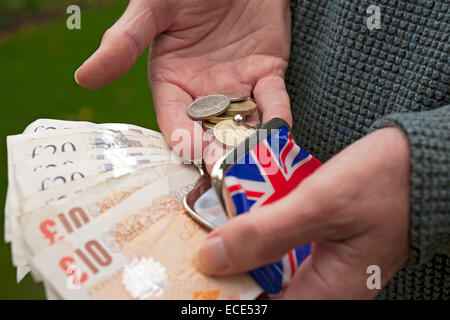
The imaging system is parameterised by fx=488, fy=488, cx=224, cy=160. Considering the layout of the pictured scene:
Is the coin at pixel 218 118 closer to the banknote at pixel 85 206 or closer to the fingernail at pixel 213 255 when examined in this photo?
the banknote at pixel 85 206

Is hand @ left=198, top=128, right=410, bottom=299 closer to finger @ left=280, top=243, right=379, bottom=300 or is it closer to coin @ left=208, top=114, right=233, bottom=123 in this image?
finger @ left=280, top=243, right=379, bottom=300

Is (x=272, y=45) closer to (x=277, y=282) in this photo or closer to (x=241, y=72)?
(x=241, y=72)

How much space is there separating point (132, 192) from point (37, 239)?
208 millimetres

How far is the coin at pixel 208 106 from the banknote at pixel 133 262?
317mm

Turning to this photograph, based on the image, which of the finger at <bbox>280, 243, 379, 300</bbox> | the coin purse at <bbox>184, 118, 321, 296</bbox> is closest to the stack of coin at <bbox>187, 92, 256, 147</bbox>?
the coin purse at <bbox>184, 118, 321, 296</bbox>

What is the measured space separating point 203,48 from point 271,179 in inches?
23.8

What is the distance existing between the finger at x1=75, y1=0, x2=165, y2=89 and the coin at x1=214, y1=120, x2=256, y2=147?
29 centimetres

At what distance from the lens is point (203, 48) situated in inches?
56.4

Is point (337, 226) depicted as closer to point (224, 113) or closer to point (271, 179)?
point (271, 179)

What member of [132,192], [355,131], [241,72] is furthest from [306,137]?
[132,192]

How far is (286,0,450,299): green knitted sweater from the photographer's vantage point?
0.88 meters

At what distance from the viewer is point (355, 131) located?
3.87ft

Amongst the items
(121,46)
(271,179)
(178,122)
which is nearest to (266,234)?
(271,179)

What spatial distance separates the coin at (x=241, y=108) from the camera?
1.22 metres
